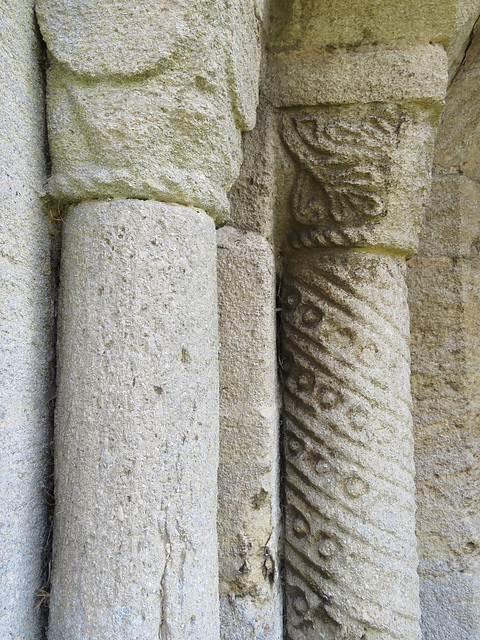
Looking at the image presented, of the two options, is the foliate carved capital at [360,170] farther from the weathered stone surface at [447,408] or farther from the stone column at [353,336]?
the weathered stone surface at [447,408]

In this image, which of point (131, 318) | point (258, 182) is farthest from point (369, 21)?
point (131, 318)

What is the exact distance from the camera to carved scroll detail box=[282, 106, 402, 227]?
1297 millimetres

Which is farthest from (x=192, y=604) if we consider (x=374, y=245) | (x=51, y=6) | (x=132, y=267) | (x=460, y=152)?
(x=460, y=152)

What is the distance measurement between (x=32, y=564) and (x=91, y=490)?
0.55 feet

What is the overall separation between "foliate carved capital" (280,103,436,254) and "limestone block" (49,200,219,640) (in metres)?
0.54

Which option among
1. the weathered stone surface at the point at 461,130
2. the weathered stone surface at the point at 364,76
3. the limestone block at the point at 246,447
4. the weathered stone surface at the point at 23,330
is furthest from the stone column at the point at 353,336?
the weathered stone surface at the point at 23,330

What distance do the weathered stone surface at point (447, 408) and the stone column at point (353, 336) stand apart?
375 millimetres

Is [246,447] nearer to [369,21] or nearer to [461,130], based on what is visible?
[369,21]

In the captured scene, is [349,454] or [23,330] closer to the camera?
[23,330]

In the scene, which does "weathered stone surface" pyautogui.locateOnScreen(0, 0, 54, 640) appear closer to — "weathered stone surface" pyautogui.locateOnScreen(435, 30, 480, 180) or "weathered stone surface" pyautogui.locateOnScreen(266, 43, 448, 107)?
"weathered stone surface" pyautogui.locateOnScreen(266, 43, 448, 107)

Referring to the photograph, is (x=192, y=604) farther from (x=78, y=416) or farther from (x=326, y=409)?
(x=326, y=409)

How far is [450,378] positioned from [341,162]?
82cm

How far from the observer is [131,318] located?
871 mm

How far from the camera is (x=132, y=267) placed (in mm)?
878
